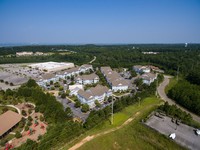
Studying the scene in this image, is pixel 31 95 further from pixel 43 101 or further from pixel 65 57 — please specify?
pixel 65 57

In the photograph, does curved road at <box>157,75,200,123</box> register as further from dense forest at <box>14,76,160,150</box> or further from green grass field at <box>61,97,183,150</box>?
green grass field at <box>61,97,183,150</box>

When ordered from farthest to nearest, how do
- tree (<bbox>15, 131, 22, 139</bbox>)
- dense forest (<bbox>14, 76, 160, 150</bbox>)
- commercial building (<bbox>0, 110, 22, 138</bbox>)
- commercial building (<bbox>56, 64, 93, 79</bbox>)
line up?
commercial building (<bbox>56, 64, 93, 79</bbox>) < commercial building (<bbox>0, 110, 22, 138</bbox>) < tree (<bbox>15, 131, 22, 139</bbox>) < dense forest (<bbox>14, 76, 160, 150</bbox>)

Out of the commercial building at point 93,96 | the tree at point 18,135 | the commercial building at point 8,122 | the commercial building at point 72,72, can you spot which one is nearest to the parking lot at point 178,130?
the commercial building at point 93,96

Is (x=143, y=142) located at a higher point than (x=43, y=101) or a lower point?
lower

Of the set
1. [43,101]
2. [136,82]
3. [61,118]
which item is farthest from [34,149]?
[136,82]

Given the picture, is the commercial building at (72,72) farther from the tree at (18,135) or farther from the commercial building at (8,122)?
the tree at (18,135)

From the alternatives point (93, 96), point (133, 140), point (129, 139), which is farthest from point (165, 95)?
point (129, 139)

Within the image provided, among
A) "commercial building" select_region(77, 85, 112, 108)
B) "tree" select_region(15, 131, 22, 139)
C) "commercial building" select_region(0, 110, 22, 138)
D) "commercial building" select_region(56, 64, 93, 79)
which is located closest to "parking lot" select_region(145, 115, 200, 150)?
"commercial building" select_region(77, 85, 112, 108)
